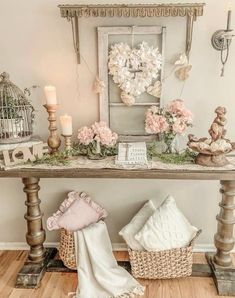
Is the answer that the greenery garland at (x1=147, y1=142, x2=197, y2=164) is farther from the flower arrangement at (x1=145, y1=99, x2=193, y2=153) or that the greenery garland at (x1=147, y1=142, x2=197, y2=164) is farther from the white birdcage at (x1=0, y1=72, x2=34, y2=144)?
the white birdcage at (x1=0, y1=72, x2=34, y2=144)

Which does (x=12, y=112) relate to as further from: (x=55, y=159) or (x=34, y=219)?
(x=34, y=219)

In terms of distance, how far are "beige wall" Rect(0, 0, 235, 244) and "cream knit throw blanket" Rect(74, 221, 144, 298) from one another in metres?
0.31

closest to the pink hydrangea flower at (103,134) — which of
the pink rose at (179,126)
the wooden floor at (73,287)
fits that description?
the pink rose at (179,126)

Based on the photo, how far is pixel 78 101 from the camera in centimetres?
244

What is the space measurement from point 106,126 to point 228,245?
43.2 inches

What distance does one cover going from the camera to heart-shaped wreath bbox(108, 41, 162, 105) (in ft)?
7.51

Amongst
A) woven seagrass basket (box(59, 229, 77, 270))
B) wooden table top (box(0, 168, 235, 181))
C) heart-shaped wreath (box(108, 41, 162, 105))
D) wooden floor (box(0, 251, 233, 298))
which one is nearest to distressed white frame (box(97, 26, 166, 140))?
heart-shaped wreath (box(108, 41, 162, 105))

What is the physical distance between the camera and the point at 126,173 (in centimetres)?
207

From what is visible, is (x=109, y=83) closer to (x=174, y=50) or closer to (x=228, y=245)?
(x=174, y=50)

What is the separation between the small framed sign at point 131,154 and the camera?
7.13 feet

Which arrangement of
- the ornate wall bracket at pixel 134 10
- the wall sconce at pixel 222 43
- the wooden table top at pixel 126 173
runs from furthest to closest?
1. the wall sconce at pixel 222 43
2. the ornate wall bracket at pixel 134 10
3. the wooden table top at pixel 126 173

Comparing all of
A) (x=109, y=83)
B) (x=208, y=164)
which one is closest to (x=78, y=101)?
(x=109, y=83)

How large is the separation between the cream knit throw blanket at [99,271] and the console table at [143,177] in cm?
30

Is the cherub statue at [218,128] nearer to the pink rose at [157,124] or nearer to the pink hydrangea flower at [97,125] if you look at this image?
the pink rose at [157,124]
